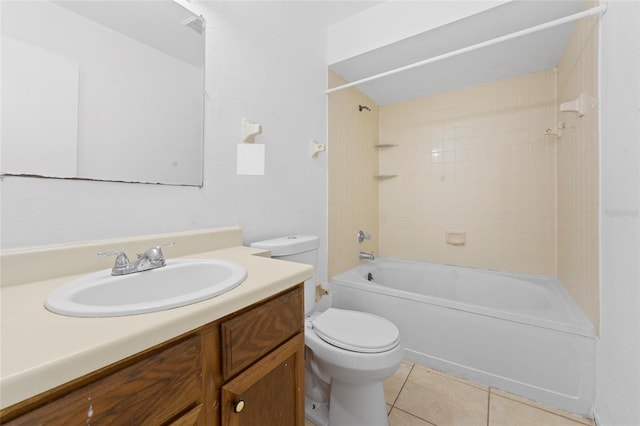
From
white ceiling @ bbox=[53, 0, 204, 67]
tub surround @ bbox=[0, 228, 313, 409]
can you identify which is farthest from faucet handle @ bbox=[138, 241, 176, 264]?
white ceiling @ bbox=[53, 0, 204, 67]

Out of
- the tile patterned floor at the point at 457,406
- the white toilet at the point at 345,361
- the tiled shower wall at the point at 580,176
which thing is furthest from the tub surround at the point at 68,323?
the tiled shower wall at the point at 580,176

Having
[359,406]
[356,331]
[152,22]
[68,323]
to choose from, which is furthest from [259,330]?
[152,22]

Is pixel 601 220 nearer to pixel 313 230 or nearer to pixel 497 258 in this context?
pixel 497 258

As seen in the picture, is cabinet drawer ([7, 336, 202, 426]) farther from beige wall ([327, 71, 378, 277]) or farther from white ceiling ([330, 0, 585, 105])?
white ceiling ([330, 0, 585, 105])

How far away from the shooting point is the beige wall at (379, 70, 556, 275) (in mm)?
2012

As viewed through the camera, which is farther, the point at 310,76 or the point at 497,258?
the point at 497,258

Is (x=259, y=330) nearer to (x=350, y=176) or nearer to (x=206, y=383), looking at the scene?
(x=206, y=383)

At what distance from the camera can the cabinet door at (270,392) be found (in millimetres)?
592

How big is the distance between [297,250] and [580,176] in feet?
5.31

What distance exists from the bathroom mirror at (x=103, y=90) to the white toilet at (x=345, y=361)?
1.93 feet

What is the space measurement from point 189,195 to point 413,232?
209 cm

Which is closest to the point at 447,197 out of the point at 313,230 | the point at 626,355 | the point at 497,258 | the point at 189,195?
the point at 497,258

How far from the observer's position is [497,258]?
2154 mm

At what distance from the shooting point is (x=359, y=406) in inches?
44.7
